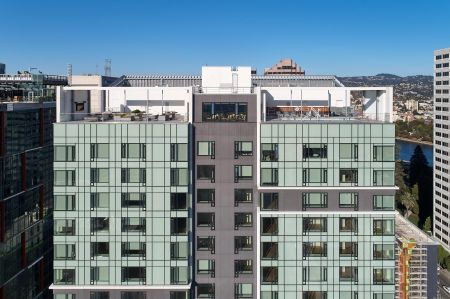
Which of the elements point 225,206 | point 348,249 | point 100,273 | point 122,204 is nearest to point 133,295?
point 100,273

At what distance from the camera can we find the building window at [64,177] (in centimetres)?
3659

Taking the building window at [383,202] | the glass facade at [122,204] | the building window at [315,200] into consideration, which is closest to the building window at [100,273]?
the glass facade at [122,204]

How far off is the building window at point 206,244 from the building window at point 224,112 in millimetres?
7947

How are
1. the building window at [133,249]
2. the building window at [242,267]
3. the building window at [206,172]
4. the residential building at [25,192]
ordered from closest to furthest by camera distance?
the building window at [133,249] < the building window at [206,172] < the building window at [242,267] < the residential building at [25,192]

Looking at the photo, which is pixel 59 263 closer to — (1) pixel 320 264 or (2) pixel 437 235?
(1) pixel 320 264

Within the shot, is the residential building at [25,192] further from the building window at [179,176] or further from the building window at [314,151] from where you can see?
the building window at [314,151]

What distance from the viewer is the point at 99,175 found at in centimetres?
3656

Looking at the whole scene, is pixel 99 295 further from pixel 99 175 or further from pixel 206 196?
pixel 206 196

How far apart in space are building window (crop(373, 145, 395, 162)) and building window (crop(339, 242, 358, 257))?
5.76 meters

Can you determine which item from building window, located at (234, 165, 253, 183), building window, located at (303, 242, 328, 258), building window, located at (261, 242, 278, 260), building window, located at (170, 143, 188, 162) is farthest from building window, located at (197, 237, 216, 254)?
building window, located at (303, 242, 328, 258)

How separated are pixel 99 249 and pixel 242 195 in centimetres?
997

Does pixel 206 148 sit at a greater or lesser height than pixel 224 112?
lesser

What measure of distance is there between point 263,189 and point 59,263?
557 inches

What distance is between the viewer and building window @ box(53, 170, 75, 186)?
3659 cm
